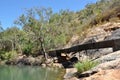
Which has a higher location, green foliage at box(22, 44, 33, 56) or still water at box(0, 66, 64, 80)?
green foliage at box(22, 44, 33, 56)

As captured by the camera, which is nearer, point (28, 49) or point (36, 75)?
point (36, 75)

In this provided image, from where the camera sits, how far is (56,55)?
55281mm

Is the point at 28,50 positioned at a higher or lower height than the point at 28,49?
lower

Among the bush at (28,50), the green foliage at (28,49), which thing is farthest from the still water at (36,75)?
the bush at (28,50)

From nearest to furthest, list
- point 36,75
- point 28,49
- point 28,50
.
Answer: point 36,75, point 28,49, point 28,50

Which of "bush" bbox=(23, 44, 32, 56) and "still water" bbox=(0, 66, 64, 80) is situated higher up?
"bush" bbox=(23, 44, 32, 56)

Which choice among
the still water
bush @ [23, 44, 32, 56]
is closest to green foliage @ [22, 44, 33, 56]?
bush @ [23, 44, 32, 56]

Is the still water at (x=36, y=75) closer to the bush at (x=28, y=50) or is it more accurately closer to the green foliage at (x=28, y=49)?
the green foliage at (x=28, y=49)

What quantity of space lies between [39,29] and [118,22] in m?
36.1

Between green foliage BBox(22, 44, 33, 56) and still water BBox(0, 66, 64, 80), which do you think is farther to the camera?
green foliage BBox(22, 44, 33, 56)

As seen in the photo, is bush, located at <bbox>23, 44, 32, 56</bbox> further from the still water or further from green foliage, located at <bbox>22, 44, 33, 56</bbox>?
the still water

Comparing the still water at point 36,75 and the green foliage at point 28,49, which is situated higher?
the green foliage at point 28,49

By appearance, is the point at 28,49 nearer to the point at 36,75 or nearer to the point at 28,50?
the point at 28,50

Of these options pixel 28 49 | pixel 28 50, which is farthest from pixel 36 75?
pixel 28 50
